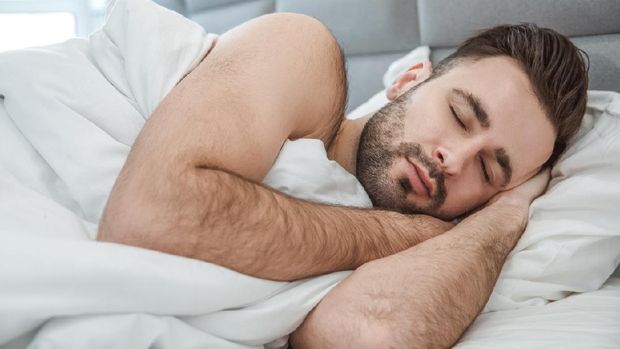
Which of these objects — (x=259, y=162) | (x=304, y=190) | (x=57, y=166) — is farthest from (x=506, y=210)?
(x=57, y=166)

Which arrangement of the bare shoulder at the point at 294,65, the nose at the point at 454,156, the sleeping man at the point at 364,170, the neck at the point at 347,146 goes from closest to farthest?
the sleeping man at the point at 364,170, the bare shoulder at the point at 294,65, the nose at the point at 454,156, the neck at the point at 347,146

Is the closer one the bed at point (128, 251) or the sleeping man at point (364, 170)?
the bed at point (128, 251)

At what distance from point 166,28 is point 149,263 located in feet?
1.78

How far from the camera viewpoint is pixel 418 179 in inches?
40.0

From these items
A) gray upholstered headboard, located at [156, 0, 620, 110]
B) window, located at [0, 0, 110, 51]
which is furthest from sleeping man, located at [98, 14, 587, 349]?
window, located at [0, 0, 110, 51]

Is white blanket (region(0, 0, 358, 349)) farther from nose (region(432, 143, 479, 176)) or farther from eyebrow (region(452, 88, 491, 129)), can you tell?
eyebrow (region(452, 88, 491, 129))

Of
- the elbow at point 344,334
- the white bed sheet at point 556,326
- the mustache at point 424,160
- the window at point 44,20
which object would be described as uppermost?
the window at point 44,20

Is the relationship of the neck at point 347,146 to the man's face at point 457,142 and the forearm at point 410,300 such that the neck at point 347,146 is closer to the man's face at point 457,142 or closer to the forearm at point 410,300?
the man's face at point 457,142

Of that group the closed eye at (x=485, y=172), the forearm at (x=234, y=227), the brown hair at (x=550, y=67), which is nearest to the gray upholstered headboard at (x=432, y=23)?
the brown hair at (x=550, y=67)

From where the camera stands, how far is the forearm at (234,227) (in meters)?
0.64

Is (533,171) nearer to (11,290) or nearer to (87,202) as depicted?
(87,202)

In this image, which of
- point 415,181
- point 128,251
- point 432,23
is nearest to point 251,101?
point 128,251

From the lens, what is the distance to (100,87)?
36.4 inches

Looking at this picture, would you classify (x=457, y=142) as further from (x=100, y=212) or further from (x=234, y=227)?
(x=100, y=212)
